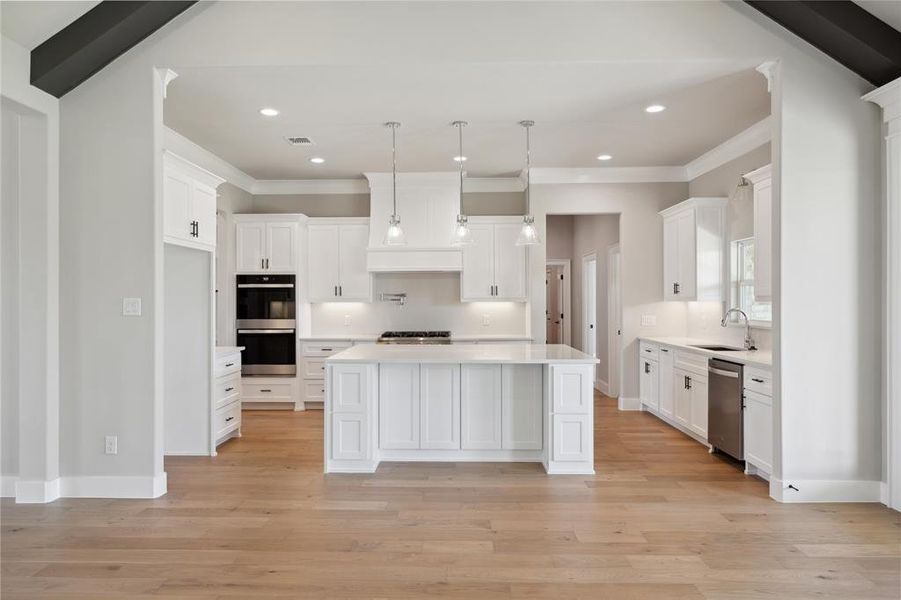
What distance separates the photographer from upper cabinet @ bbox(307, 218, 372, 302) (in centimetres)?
684

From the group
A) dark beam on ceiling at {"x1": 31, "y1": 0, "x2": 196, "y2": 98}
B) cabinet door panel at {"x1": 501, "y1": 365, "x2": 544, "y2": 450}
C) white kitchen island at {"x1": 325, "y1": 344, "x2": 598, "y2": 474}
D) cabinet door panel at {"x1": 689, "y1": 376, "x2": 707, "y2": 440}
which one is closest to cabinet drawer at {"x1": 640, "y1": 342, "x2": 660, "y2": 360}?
cabinet door panel at {"x1": 689, "y1": 376, "x2": 707, "y2": 440}

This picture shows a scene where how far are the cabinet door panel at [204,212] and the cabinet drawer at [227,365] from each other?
106 cm

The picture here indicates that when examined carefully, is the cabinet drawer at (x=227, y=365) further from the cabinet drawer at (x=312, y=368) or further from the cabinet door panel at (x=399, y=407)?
the cabinet door panel at (x=399, y=407)

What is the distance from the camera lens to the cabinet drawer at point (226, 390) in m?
4.82

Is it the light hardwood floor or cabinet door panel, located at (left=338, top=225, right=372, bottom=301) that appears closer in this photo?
the light hardwood floor

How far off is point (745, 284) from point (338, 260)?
14.9ft

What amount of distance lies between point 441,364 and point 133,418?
2.16m

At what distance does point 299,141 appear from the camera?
17.5ft

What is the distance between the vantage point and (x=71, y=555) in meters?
2.76

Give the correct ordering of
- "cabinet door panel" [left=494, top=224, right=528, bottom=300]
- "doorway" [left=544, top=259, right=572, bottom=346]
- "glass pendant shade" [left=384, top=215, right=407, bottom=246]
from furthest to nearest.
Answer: "doorway" [left=544, top=259, right=572, bottom=346] < "cabinet door panel" [left=494, top=224, right=528, bottom=300] < "glass pendant shade" [left=384, top=215, right=407, bottom=246]

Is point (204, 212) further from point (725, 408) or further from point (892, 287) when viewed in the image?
point (892, 287)

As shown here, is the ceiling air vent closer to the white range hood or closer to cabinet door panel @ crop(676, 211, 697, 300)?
the white range hood

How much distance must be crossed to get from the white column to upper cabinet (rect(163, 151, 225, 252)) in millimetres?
4726

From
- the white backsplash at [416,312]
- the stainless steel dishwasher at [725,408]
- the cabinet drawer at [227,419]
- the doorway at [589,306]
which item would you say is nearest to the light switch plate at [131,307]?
the cabinet drawer at [227,419]
